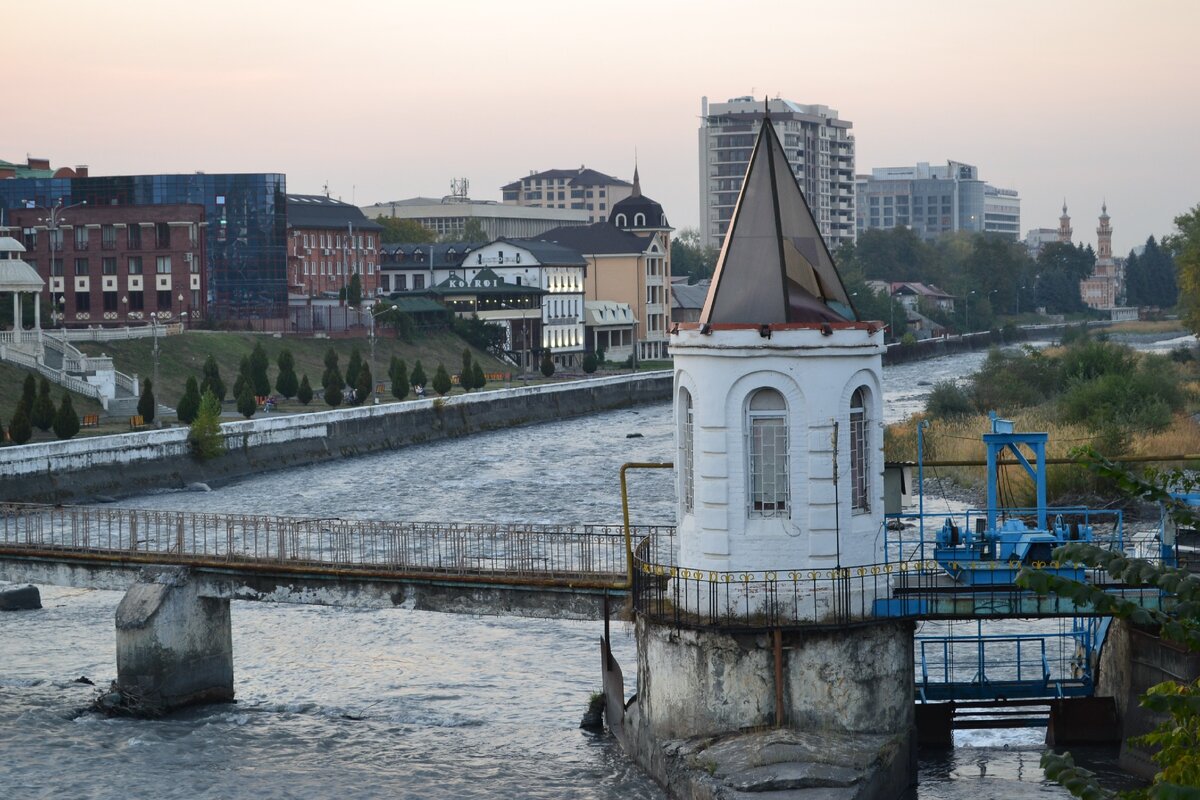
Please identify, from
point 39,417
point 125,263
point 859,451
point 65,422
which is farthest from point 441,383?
point 859,451

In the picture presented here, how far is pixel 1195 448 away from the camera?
194 ft

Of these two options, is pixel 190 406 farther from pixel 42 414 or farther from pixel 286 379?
pixel 286 379

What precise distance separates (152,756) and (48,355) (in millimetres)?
63885

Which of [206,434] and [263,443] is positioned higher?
[206,434]

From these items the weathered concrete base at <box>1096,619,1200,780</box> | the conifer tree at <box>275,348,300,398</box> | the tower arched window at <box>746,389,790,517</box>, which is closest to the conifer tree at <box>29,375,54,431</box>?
the conifer tree at <box>275,348,300,398</box>

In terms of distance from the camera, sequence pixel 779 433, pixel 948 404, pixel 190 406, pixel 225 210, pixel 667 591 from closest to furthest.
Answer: pixel 779 433, pixel 667 591, pixel 190 406, pixel 948 404, pixel 225 210

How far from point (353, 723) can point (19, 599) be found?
48.1ft

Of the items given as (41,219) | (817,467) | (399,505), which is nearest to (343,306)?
(41,219)

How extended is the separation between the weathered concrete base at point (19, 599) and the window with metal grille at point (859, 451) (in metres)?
24.4

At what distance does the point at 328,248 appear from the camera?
14475 cm

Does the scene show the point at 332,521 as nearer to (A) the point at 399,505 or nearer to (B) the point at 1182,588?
(B) the point at 1182,588

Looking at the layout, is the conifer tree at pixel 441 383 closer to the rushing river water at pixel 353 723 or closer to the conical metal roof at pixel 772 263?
the rushing river water at pixel 353 723

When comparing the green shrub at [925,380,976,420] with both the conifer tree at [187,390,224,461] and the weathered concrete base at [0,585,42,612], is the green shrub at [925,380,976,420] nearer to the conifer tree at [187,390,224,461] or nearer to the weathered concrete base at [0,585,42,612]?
the conifer tree at [187,390,224,461]

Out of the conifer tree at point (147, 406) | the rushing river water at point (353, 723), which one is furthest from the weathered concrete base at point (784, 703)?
the conifer tree at point (147, 406)
